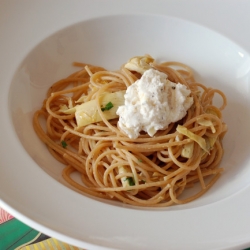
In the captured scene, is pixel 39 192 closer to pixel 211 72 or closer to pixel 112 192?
pixel 112 192

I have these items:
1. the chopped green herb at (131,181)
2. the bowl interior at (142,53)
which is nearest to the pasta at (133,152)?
the chopped green herb at (131,181)

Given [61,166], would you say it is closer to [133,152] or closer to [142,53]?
[133,152]

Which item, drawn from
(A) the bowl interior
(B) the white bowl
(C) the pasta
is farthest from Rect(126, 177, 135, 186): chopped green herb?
(A) the bowl interior

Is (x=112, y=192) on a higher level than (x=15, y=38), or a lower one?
lower

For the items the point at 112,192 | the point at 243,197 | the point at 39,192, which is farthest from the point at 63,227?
the point at 243,197

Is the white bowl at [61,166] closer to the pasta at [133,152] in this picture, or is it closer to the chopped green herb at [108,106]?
the pasta at [133,152]

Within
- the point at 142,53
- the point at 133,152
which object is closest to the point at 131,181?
the point at 133,152
